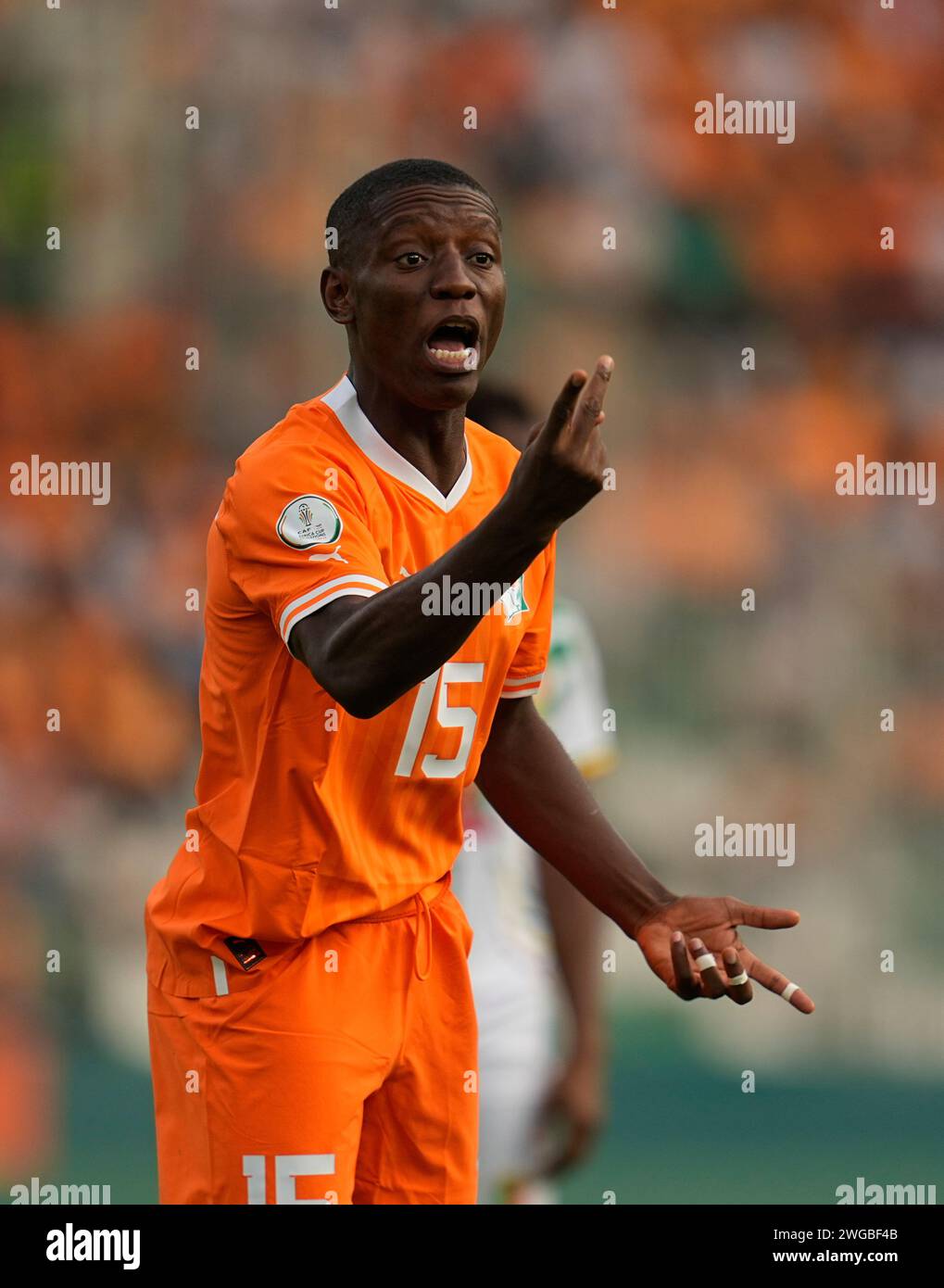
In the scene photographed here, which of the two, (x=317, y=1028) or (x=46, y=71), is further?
(x=46, y=71)

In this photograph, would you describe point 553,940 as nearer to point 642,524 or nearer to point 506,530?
point 642,524

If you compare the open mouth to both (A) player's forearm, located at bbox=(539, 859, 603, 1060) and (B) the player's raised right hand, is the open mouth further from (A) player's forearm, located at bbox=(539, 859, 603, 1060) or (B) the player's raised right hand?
(A) player's forearm, located at bbox=(539, 859, 603, 1060)

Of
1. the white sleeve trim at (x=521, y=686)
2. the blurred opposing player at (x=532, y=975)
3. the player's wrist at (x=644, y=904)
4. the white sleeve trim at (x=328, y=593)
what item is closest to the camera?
the white sleeve trim at (x=328, y=593)

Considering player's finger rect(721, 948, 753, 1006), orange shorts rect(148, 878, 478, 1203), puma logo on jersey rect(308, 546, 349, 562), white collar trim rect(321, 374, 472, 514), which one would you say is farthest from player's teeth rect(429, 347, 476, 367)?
player's finger rect(721, 948, 753, 1006)

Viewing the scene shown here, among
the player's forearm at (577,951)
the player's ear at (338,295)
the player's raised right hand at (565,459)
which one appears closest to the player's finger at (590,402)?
the player's raised right hand at (565,459)

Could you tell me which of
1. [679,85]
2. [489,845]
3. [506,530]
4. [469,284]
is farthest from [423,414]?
[679,85]

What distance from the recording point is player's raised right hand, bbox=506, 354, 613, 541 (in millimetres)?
1768

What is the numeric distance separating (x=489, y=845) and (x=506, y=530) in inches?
58.5

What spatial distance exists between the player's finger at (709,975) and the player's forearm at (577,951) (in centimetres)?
105

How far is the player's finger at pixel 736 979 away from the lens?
2.13 meters

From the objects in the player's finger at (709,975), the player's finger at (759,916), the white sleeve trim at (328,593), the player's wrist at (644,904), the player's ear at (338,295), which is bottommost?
the player's finger at (709,975)

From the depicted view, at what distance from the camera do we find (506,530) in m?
1.80

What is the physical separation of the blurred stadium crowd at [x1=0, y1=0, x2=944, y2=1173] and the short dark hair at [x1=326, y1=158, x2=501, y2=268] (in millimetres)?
1775

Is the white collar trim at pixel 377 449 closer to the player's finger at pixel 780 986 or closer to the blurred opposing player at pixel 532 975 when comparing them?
the player's finger at pixel 780 986
